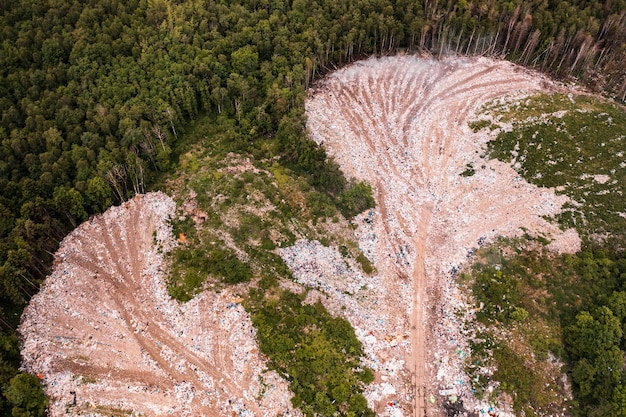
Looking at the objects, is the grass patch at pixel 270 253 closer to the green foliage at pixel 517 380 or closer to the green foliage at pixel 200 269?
the green foliage at pixel 200 269

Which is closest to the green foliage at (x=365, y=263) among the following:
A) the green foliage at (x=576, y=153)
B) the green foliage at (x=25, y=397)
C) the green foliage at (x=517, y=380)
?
the green foliage at (x=517, y=380)

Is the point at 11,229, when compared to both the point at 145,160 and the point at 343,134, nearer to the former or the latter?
the point at 145,160

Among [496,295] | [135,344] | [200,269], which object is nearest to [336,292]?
[200,269]

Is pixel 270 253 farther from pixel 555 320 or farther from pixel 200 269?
pixel 555 320

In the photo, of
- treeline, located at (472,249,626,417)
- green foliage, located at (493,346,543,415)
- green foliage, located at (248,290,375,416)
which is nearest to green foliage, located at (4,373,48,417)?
green foliage, located at (248,290,375,416)

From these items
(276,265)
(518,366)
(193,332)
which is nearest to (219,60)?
(276,265)

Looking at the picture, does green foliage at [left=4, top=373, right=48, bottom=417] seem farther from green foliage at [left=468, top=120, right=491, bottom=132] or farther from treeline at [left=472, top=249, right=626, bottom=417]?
green foliage at [left=468, top=120, right=491, bottom=132]
